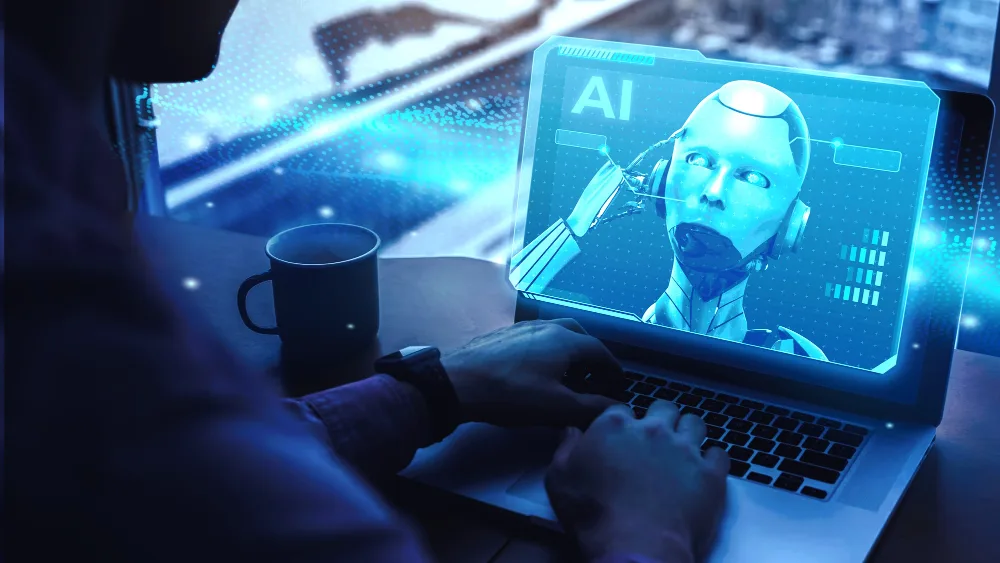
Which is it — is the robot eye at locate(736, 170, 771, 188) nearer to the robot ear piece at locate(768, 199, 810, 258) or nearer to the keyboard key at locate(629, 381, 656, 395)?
the robot ear piece at locate(768, 199, 810, 258)

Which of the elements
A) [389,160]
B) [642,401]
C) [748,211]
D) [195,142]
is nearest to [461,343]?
[642,401]

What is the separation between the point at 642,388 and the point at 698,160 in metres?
0.23

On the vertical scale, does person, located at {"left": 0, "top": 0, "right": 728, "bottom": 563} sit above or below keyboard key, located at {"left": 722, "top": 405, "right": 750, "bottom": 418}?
above

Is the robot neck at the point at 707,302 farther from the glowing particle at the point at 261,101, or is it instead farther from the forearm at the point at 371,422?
the glowing particle at the point at 261,101

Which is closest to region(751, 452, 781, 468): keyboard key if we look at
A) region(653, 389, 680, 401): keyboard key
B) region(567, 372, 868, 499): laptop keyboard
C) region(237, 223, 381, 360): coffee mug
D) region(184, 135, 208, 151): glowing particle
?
region(567, 372, 868, 499): laptop keyboard

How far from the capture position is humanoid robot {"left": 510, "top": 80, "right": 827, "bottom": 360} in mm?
745

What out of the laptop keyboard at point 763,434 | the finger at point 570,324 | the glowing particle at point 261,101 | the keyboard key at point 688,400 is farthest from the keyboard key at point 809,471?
the glowing particle at point 261,101

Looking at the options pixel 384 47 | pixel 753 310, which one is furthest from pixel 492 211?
pixel 753 310

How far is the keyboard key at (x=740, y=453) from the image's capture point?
26.4 inches

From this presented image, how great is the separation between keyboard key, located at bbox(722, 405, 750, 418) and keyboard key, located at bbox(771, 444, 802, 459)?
0.18 ft

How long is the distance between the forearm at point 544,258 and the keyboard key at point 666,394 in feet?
0.57

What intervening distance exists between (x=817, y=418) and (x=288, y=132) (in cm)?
97

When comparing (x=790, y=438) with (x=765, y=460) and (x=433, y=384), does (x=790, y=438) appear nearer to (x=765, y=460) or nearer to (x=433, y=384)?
(x=765, y=460)

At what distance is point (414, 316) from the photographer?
984mm
